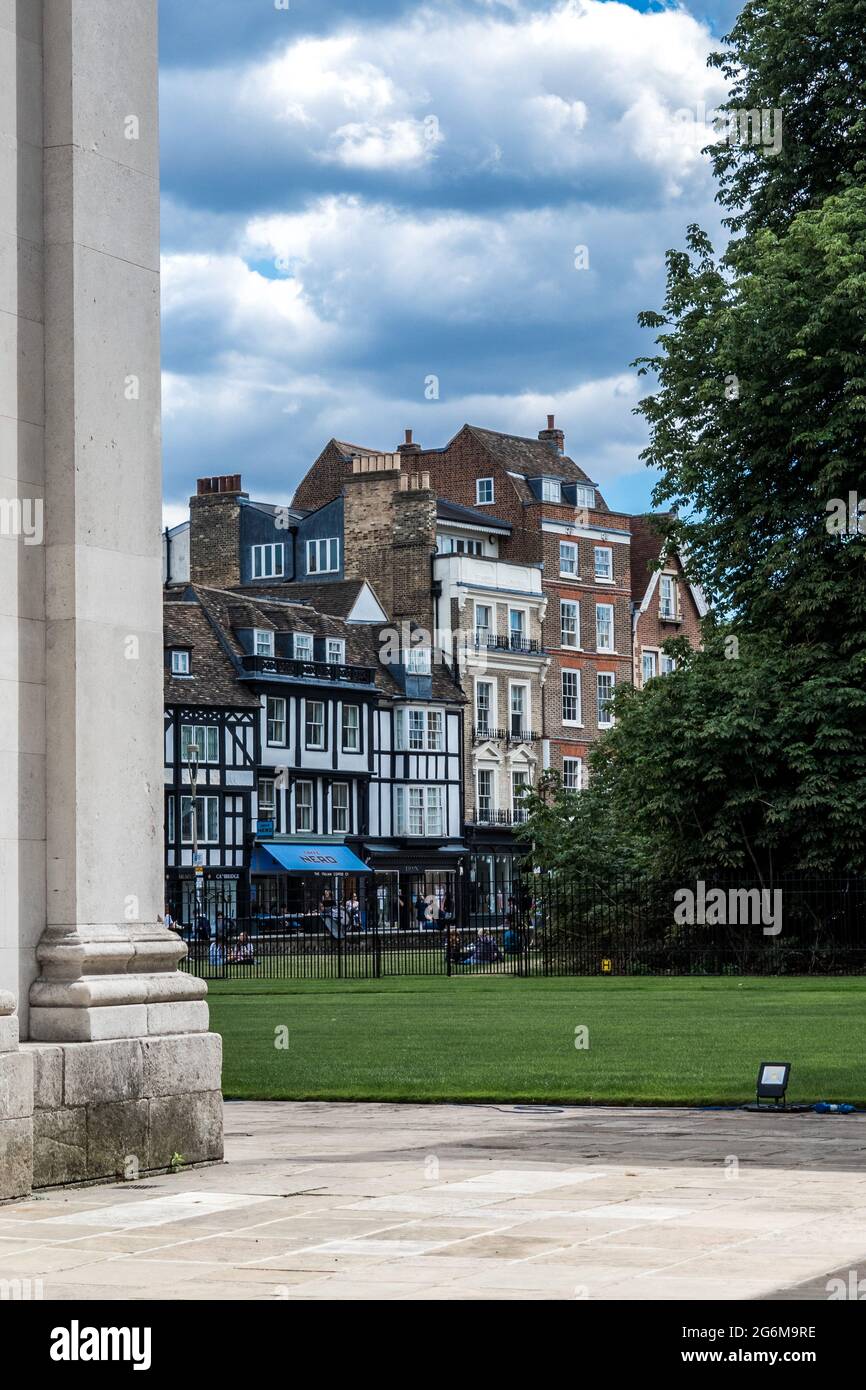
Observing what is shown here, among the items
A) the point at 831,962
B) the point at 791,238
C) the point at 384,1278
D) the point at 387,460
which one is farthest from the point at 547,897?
the point at 387,460

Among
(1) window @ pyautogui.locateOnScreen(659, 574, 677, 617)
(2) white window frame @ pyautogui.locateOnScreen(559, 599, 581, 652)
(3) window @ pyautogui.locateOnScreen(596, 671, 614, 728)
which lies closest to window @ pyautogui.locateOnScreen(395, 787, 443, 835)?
(2) white window frame @ pyautogui.locateOnScreen(559, 599, 581, 652)

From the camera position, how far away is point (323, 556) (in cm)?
7700

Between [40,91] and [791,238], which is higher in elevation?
[791,238]

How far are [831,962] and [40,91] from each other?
25711mm

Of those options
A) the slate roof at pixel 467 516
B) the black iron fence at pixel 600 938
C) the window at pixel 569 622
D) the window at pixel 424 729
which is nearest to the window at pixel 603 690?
the window at pixel 569 622

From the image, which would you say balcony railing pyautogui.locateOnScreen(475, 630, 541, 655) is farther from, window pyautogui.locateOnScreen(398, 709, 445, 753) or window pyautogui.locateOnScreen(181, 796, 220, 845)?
window pyautogui.locateOnScreen(181, 796, 220, 845)

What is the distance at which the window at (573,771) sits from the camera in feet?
260

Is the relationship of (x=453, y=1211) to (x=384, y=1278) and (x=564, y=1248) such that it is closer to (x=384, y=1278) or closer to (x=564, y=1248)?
(x=564, y=1248)

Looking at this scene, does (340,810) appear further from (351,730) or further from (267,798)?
(267,798)

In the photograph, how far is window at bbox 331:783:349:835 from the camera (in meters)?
68.6

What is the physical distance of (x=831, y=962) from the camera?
33.5 metres

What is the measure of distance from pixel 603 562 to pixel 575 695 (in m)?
5.79

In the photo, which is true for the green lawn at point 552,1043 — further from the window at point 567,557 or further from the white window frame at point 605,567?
the white window frame at point 605,567

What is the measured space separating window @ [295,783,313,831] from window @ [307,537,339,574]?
41.0ft
